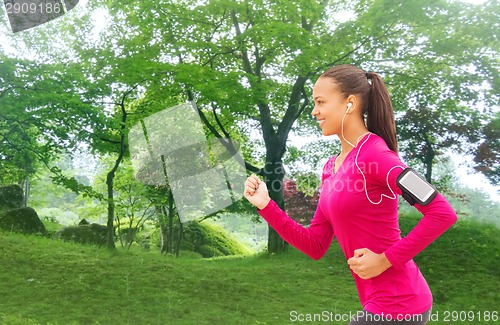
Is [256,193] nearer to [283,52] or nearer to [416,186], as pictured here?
[416,186]

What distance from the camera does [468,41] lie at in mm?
11320

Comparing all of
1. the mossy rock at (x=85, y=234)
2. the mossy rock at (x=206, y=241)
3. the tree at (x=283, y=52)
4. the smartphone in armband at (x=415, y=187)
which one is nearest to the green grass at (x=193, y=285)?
the mossy rock at (x=85, y=234)

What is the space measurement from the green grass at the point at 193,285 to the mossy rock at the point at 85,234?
1658 millimetres

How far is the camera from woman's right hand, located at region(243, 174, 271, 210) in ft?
5.26

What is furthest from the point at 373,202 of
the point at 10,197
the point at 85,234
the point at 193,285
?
the point at 10,197

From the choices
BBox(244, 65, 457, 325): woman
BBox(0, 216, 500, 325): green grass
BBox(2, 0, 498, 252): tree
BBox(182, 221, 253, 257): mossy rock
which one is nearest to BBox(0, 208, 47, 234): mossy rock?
BBox(0, 216, 500, 325): green grass

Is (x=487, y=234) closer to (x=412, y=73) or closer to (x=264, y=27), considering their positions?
(x=412, y=73)

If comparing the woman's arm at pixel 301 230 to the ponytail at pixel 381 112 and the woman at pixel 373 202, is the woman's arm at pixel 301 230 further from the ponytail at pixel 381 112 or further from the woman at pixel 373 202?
the ponytail at pixel 381 112

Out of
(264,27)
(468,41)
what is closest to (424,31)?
(468,41)

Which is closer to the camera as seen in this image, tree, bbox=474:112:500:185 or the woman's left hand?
the woman's left hand

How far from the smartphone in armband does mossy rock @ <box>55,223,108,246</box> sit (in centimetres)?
1272

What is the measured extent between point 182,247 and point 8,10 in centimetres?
1010

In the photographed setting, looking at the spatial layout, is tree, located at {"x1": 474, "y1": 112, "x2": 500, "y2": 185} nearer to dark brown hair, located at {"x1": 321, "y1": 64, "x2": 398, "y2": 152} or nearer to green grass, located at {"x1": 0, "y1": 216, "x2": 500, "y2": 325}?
green grass, located at {"x1": 0, "y1": 216, "x2": 500, "y2": 325}

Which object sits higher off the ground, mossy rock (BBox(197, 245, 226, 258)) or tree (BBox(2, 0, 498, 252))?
tree (BBox(2, 0, 498, 252))
